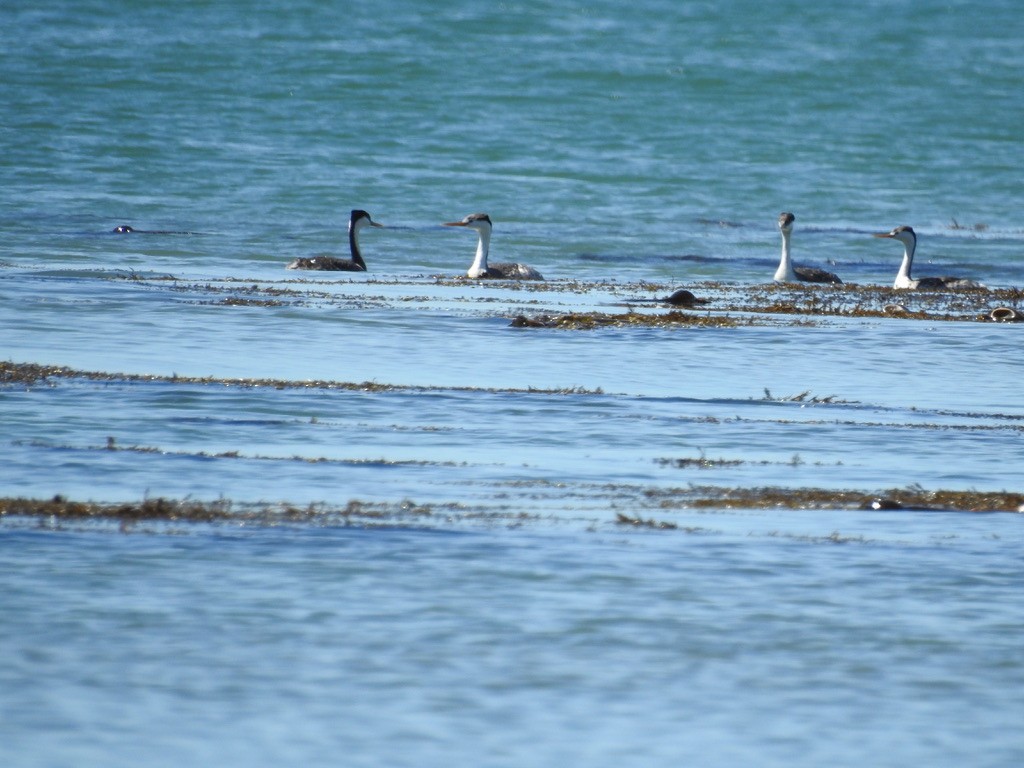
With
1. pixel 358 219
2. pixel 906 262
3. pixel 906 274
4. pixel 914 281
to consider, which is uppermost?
pixel 358 219

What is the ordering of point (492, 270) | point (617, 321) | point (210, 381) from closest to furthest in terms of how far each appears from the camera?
point (210, 381)
point (617, 321)
point (492, 270)

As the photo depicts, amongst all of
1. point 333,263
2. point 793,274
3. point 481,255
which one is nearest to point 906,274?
point 793,274

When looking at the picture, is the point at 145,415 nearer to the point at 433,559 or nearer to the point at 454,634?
the point at 433,559

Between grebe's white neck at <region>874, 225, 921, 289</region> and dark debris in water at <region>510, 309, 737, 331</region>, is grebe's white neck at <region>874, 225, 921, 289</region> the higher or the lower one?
the higher one

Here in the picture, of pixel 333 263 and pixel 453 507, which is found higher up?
pixel 333 263

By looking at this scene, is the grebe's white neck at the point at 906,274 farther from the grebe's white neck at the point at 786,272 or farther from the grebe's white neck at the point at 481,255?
the grebe's white neck at the point at 481,255

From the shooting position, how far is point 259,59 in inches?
2331

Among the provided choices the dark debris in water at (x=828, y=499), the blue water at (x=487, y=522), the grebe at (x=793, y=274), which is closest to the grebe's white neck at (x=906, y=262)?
the grebe at (x=793, y=274)

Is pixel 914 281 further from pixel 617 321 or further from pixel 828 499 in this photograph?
pixel 828 499

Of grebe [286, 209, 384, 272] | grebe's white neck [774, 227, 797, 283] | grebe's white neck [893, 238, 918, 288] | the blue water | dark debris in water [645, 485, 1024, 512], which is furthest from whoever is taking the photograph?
grebe's white neck [774, 227, 797, 283]

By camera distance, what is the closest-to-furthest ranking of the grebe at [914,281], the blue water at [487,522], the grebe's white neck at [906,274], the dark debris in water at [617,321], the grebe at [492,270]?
the blue water at [487,522] < the dark debris in water at [617,321] < the grebe at [492,270] < the grebe at [914,281] < the grebe's white neck at [906,274]

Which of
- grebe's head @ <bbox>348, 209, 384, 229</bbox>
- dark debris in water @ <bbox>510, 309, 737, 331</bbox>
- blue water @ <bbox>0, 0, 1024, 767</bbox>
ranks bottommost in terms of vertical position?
blue water @ <bbox>0, 0, 1024, 767</bbox>

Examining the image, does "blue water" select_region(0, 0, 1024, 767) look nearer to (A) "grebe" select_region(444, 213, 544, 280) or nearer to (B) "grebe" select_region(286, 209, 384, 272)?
(A) "grebe" select_region(444, 213, 544, 280)

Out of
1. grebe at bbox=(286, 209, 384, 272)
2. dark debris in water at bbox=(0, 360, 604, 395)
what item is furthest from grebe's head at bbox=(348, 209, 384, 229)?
dark debris in water at bbox=(0, 360, 604, 395)
